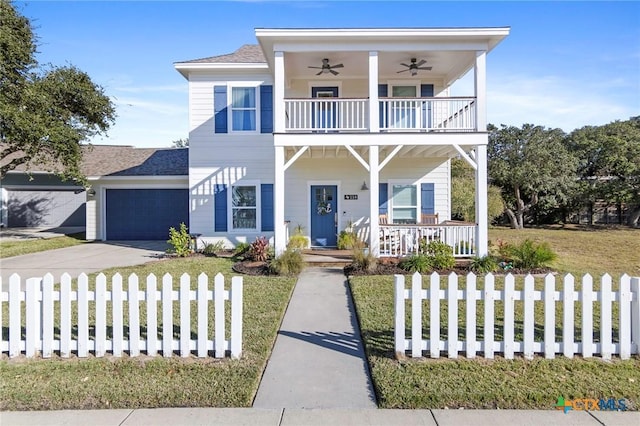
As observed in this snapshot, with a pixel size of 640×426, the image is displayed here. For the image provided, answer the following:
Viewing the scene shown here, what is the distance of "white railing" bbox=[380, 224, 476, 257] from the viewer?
10242mm

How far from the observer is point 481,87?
9.76m

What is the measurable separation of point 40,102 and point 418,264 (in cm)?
1329

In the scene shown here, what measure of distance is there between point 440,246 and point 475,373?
19.6 feet

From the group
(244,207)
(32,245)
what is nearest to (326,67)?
(244,207)

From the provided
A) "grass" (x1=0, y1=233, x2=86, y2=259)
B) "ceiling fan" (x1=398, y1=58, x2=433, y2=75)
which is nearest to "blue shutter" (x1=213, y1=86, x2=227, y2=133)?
"ceiling fan" (x1=398, y1=58, x2=433, y2=75)

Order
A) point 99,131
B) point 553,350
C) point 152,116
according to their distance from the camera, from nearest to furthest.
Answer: point 553,350
point 99,131
point 152,116

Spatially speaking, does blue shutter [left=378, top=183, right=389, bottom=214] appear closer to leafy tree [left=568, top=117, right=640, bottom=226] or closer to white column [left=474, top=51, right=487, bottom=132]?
white column [left=474, top=51, right=487, bottom=132]

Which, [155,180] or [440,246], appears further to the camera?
[155,180]

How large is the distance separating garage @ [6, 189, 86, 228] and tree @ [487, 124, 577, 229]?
23.7 metres

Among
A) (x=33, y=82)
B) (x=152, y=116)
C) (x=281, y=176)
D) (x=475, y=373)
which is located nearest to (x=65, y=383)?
(x=475, y=373)

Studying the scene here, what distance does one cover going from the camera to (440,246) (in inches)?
371

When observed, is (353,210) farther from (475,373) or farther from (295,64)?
(475,373)

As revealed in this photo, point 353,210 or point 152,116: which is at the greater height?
point 152,116

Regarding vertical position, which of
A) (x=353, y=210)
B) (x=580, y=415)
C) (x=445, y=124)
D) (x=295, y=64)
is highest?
(x=295, y=64)
